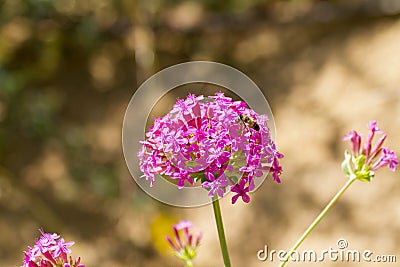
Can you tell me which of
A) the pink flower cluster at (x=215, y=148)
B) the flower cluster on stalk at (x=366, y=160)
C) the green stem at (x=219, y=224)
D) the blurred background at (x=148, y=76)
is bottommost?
the green stem at (x=219, y=224)

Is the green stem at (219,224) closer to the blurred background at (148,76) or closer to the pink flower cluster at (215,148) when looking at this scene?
the pink flower cluster at (215,148)

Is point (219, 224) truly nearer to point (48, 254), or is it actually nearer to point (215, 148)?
point (215, 148)

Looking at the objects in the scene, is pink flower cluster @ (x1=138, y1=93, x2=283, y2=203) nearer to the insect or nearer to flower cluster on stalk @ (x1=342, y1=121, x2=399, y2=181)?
the insect

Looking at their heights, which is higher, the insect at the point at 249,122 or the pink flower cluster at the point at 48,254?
the insect at the point at 249,122

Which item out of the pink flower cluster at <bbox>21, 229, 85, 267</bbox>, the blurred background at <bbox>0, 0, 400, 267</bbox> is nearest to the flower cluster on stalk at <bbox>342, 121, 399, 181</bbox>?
the pink flower cluster at <bbox>21, 229, 85, 267</bbox>

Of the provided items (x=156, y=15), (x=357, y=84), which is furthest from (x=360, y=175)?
(x=156, y=15)

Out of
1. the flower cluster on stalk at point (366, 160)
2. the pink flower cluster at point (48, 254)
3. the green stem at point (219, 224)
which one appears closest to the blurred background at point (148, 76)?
the flower cluster on stalk at point (366, 160)

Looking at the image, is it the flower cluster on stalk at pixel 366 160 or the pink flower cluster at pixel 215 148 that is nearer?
the pink flower cluster at pixel 215 148
